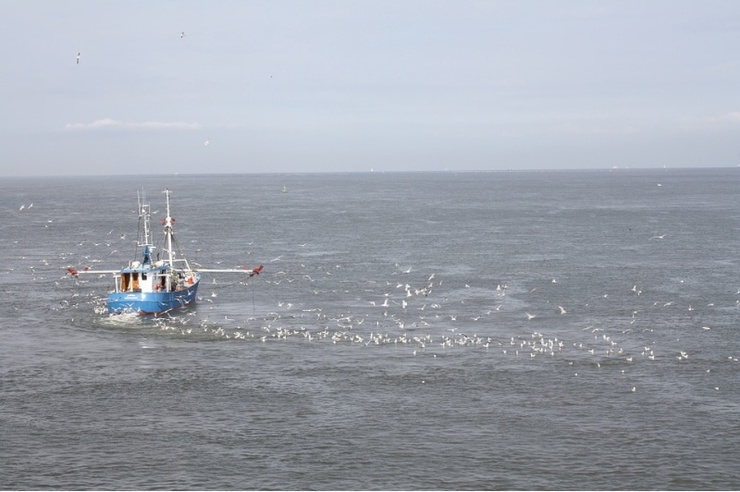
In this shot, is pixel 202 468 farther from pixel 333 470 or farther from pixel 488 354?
pixel 488 354

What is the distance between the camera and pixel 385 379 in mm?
62562

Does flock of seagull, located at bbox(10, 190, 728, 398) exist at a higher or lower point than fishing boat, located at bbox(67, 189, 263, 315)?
lower

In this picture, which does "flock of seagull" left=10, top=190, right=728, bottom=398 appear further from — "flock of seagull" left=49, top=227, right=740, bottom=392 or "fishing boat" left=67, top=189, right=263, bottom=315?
"fishing boat" left=67, top=189, right=263, bottom=315

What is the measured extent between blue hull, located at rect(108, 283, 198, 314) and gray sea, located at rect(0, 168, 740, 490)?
1.27 metres

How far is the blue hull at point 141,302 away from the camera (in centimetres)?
8450

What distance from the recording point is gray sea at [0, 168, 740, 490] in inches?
1861

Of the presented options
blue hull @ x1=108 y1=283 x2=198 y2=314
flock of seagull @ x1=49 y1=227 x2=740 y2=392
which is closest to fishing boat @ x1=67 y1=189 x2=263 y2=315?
blue hull @ x1=108 y1=283 x2=198 y2=314

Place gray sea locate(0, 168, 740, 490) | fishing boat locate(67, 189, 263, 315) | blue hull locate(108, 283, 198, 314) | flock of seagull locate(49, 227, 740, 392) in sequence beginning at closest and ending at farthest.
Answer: gray sea locate(0, 168, 740, 490) → flock of seagull locate(49, 227, 740, 392) → blue hull locate(108, 283, 198, 314) → fishing boat locate(67, 189, 263, 315)

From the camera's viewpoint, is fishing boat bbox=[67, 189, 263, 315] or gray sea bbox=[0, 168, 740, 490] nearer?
gray sea bbox=[0, 168, 740, 490]

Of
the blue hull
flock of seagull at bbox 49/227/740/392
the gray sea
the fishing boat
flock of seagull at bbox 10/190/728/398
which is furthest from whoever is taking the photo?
the fishing boat

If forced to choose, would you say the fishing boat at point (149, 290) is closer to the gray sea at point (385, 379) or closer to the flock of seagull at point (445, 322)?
the flock of seagull at point (445, 322)

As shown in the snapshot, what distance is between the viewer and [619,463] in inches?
1868

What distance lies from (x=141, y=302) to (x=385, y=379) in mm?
31511

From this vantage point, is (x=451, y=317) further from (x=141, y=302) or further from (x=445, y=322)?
(x=141, y=302)
